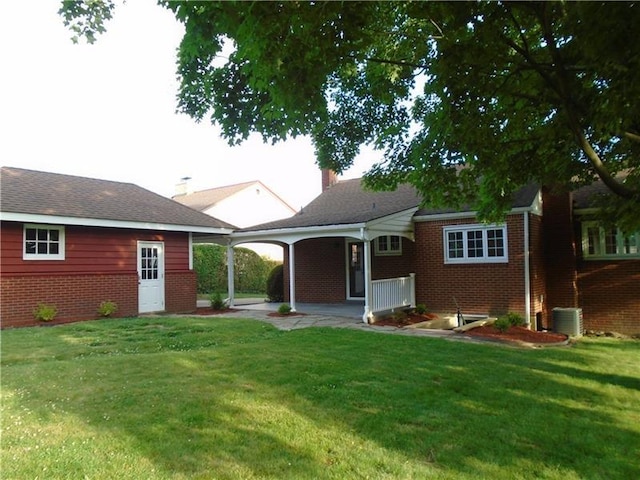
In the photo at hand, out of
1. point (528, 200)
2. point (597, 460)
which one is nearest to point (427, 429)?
point (597, 460)

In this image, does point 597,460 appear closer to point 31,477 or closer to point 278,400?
point 278,400

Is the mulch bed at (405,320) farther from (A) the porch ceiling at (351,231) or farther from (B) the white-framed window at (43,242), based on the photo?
(B) the white-framed window at (43,242)

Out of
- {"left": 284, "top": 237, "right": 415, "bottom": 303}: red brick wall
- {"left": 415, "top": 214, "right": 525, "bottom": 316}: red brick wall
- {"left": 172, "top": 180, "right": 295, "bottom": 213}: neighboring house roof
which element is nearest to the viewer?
{"left": 415, "top": 214, "right": 525, "bottom": 316}: red brick wall

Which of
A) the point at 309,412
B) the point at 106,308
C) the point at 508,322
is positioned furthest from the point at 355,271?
the point at 309,412

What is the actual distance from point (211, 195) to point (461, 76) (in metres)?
31.9

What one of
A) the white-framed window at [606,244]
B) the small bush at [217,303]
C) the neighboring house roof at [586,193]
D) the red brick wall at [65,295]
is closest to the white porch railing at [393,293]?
the white-framed window at [606,244]

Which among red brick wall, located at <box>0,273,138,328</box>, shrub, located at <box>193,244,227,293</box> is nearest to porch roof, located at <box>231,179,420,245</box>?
red brick wall, located at <box>0,273,138,328</box>

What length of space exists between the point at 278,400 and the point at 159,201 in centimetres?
1317

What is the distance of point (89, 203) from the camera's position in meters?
13.6

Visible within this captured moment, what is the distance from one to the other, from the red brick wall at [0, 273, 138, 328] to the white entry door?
1.16 feet

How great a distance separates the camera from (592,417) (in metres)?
5.37

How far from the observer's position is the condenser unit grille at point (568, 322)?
12.0 m

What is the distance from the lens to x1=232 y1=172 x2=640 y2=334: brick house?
12594 mm

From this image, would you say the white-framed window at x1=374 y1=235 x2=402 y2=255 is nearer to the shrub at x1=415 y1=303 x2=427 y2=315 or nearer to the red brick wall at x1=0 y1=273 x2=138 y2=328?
the shrub at x1=415 y1=303 x2=427 y2=315
